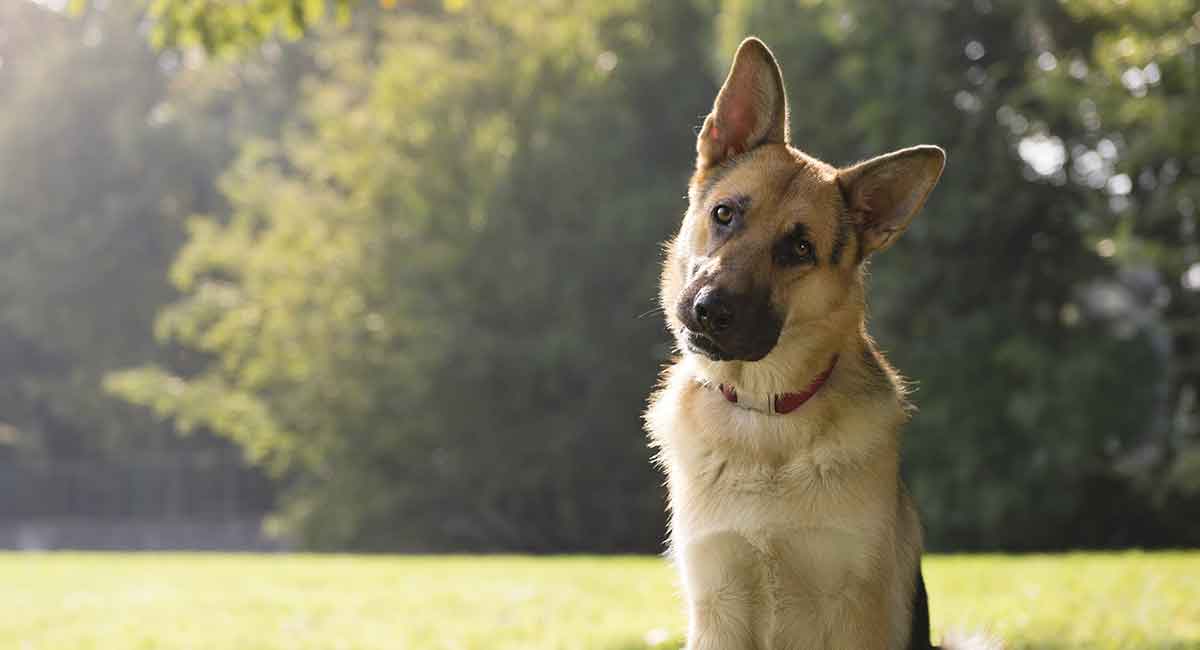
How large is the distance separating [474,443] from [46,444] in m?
22.4

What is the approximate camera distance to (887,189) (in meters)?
5.00

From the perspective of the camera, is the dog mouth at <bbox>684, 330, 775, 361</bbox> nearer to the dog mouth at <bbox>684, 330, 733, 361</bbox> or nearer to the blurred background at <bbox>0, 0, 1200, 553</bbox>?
the dog mouth at <bbox>684, 330, 733, 361</bbox>

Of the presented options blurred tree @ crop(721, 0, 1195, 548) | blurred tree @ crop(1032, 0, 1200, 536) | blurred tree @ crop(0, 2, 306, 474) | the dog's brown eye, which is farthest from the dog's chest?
blurred tree @ crop(0, 2, 306, 474)

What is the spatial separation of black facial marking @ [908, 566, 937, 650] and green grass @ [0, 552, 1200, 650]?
2.45 ft

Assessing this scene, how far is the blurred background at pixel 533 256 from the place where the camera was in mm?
21438

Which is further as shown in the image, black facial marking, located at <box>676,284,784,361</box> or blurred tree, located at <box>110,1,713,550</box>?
blurred tree, located at <box>110,1,713,550</box>

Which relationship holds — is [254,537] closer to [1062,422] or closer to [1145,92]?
[1062,422]

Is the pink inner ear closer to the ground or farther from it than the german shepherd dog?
farther from it

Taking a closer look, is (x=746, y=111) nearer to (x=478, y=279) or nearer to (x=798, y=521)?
(x=798, y=521)

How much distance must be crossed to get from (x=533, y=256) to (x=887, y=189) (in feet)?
75.2

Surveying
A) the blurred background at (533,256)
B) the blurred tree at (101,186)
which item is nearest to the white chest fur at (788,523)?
the blurred background at (533,256)

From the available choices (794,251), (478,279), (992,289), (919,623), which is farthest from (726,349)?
(478,279)

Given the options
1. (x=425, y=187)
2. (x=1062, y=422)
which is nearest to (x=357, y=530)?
(x=425, y=187)

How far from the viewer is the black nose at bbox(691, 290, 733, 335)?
4.57m
